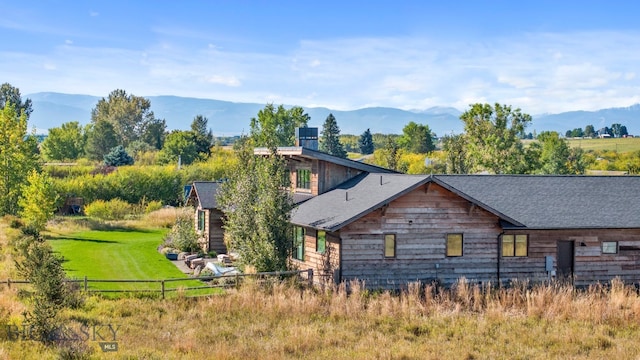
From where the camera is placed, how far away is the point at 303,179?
3547 centimetres

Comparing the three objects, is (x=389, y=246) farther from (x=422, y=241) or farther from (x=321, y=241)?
(x=321, y=241)

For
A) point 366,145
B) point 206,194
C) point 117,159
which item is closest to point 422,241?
point 206,194

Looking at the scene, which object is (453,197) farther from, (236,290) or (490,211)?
(236,290)

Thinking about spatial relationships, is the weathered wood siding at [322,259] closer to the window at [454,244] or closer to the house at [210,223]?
the window at [454,244]

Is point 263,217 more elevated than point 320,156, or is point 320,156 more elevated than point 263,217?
point 320,156

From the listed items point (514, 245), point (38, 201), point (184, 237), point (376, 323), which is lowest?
point (376, 323)

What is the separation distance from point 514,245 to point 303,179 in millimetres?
11599

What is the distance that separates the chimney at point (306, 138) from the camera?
37.2m

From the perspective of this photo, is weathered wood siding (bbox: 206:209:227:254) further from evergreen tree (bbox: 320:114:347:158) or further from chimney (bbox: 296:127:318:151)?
evergreen tree (bbox: 320:114:347:158)

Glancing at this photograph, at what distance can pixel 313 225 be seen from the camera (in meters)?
27.0

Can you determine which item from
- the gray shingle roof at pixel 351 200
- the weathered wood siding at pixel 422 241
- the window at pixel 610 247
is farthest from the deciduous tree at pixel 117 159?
the window at pixel 610 247

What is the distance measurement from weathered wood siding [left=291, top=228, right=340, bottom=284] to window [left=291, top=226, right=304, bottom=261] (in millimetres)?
278

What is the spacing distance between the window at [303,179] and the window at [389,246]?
327 inches

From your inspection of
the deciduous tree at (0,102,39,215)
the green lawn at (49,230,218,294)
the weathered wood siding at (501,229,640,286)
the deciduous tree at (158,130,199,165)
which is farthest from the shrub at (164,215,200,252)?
the deciduous tree at (158,130,199,165)
